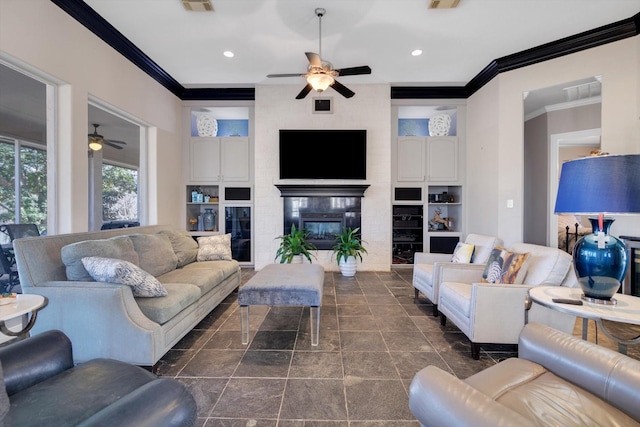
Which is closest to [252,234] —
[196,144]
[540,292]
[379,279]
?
[196,144]

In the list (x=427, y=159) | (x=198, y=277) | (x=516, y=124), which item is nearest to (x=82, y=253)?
(x=198, y=277)

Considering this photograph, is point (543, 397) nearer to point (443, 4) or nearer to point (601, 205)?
point (601, 205)

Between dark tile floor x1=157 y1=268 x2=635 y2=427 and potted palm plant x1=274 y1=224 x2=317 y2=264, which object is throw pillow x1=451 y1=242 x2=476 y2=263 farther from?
potted palm plant x1=274 y1=224 x2=317 y2=264

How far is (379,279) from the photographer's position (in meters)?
4.52

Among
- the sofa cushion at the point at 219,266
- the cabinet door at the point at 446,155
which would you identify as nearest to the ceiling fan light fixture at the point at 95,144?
the sofa cushion at the point at 219,266

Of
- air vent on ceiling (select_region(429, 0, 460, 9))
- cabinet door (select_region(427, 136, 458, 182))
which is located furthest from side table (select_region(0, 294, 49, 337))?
cabinet door (select_region(427, 136, 458, 182))

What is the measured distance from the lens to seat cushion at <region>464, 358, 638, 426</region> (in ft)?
3.25

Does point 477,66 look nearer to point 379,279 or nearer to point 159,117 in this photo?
point 379,279

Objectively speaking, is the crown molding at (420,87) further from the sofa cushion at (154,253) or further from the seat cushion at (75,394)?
the seat cushion at (75,394)

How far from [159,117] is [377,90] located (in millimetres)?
3689

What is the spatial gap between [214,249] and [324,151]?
2.50 metres

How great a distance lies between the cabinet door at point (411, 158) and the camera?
5191 mm

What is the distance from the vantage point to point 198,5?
290 centimetres

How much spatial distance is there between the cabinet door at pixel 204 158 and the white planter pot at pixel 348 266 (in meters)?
2.83
